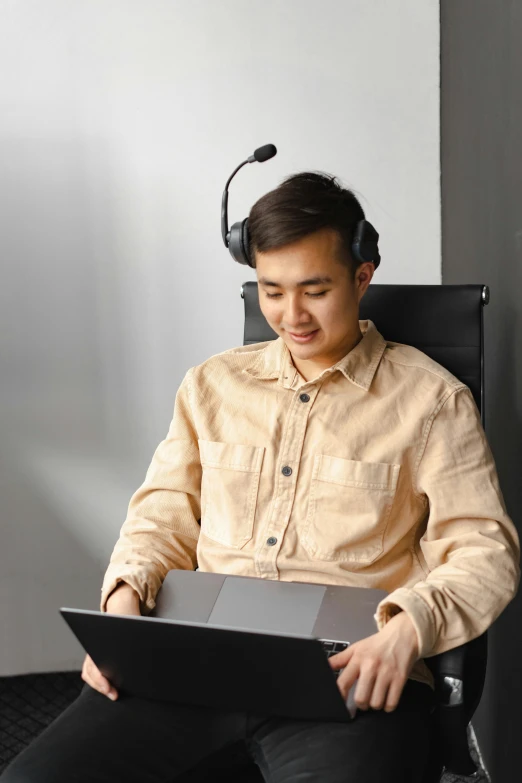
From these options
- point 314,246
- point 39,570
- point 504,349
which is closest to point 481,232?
point 504,349

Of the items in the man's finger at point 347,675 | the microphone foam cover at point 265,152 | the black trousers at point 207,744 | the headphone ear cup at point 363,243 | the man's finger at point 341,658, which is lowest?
the black trousers at point 207,744

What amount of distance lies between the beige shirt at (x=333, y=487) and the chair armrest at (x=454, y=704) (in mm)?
79

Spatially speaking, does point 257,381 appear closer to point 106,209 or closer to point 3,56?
point 106,209

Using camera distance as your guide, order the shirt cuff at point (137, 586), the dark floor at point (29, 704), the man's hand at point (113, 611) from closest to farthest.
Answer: the man's hand at point (113, 611), the shirt cuff at point (137, 586), the dark floor at point (29, 704)

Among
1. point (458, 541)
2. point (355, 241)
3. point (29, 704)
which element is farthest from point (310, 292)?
point (29, 704)

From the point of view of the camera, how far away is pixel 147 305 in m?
2.28

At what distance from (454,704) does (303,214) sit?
0.71m

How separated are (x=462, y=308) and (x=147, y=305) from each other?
98cm

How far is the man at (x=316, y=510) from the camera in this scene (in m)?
1.11

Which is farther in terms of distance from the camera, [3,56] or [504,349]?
[3,56]

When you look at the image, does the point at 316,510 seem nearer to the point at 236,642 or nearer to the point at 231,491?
the point at 231,491

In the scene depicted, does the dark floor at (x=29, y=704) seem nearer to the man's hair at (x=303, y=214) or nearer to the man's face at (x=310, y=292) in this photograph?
the man's face at (x=310, y=292)

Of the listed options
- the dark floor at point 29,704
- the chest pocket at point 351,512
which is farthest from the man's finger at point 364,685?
the dark floor at point 29,704

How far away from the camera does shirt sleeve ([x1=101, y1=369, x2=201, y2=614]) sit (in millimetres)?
1410
